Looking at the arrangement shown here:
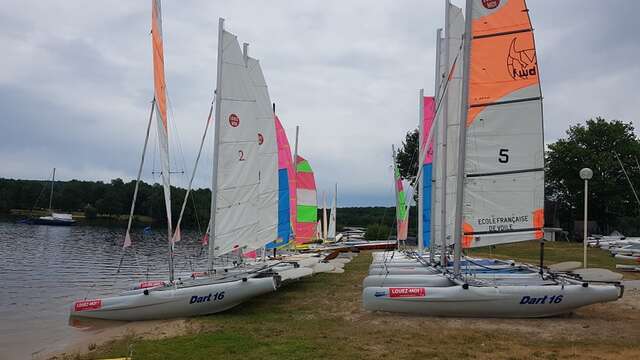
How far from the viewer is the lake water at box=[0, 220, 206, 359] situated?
1110 centimetres

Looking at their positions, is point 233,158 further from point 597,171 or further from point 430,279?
point 597,171

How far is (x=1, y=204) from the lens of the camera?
86500 millimetres

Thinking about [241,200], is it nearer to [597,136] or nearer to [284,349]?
[284,349]

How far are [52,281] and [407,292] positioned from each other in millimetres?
16290

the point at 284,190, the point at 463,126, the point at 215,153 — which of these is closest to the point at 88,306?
the point at 215,153

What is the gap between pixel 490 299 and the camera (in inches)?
373

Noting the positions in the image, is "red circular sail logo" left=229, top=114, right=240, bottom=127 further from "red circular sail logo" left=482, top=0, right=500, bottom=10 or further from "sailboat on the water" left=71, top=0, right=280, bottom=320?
"red circular sail logo" left=482, top=0, right=500, bottom=10

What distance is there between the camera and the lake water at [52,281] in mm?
11102

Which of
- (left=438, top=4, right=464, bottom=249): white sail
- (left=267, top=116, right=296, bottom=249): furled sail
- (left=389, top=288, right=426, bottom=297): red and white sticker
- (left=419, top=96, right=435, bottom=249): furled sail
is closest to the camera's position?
(left=389, top=288, right=426, bottom=297): red and white sticker

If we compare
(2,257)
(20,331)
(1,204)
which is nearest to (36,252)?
(2,257)

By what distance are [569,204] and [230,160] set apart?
4817cm

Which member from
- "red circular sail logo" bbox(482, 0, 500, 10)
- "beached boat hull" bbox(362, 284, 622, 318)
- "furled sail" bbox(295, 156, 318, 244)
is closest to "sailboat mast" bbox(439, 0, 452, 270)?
"red circular sail logo" bbox(482, 0, 500, 10)

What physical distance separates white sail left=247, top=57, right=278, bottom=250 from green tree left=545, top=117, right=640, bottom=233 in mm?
40906

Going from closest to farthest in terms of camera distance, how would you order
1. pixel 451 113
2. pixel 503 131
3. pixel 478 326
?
pixel 478 326
pixel 503 131
pixel 451 113
